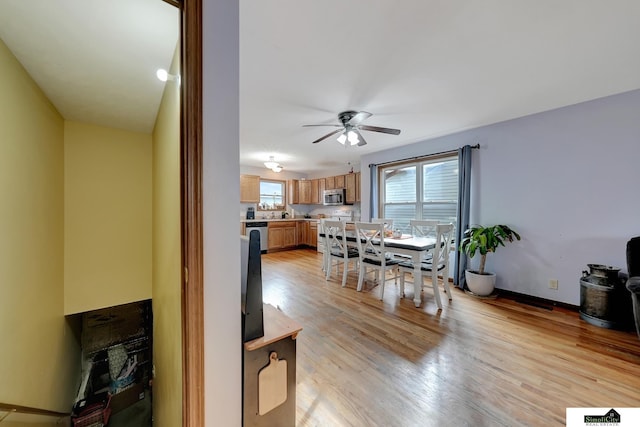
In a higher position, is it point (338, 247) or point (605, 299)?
point (338, 247)

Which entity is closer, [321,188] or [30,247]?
[30,247]

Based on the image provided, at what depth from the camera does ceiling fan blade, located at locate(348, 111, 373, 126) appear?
289 cm

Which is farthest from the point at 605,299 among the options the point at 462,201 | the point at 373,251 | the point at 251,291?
the point at 251,291

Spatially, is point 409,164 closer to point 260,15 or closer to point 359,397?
point 260,15

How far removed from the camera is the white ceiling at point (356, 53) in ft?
3.92

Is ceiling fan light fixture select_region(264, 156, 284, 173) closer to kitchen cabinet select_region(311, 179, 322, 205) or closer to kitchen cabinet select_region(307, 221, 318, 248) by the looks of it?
kitchen cabinet select_region(311, 179, 322, 205)

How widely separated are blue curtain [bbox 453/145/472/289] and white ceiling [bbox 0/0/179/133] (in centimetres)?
374

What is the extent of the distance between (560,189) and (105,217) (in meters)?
5.34

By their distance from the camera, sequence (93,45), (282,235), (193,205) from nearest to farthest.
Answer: (193,205) → (93,45) → (282,235)

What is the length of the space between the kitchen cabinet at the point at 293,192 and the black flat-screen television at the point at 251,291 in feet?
20.4

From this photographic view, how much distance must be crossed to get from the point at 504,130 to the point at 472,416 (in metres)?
3.46

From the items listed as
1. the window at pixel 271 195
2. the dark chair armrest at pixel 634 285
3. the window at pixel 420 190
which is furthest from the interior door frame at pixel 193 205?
the window at pixel 271 195

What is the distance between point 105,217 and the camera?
2.49 meters

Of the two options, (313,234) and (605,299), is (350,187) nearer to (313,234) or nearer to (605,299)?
(313,234)
